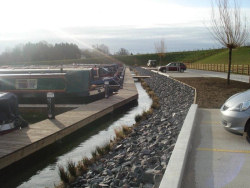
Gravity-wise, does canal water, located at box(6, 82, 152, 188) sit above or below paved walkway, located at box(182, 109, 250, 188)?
below

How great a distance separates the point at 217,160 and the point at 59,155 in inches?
225

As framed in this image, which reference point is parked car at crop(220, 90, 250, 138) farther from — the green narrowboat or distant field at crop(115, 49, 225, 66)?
distant field at crop(115, 49, 225, 66)

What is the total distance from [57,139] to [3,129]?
181 centimetres

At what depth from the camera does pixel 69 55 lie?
115812 millimetres

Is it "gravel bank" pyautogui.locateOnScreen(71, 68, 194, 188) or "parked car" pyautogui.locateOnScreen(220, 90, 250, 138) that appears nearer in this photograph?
"gravel bank" pyautogui.locateOnScreen(71, 68, 194, 188)

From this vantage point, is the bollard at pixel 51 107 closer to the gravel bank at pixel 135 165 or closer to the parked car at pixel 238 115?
the gravel bank at pixel 135 165

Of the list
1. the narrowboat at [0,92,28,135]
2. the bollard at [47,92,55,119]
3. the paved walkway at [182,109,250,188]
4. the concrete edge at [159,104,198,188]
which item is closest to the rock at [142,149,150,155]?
the concrete edge at [159,104,198,188]

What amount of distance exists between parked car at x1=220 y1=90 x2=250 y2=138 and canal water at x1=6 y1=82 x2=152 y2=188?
4512 millimetres

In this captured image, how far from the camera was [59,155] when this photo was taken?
10258mm

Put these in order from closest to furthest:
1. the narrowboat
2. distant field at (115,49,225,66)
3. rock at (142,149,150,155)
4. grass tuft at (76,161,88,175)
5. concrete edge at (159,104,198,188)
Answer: concrete edge at (159,104,198,188), rock at (142,149,150,155), grass tuft at (76,161,88,175), the narrowboat, distant field at (115,49,225,66)

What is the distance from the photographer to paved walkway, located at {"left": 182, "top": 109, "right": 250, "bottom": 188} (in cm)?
527

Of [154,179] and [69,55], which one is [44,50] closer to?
[69,55]

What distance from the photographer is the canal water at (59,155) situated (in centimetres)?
821

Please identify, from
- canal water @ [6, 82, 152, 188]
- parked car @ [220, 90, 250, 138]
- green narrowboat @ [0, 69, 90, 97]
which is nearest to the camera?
parked car @ [220, 90, 250, 138]
